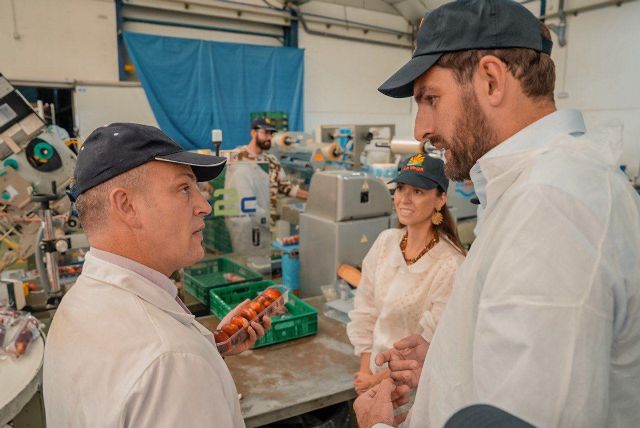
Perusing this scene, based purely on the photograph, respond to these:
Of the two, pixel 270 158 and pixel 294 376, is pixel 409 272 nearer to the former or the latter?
pixel 294 376

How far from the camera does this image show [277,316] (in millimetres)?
2066

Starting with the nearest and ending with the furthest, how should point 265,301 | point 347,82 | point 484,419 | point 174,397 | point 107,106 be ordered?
1. point 484,419
2. point 174,397
3. point 265,301
4. point 107,106
5. point 347,82

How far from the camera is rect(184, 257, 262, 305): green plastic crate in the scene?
7.99 ft

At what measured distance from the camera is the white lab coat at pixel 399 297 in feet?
5.73

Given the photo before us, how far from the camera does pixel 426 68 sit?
2.94ft

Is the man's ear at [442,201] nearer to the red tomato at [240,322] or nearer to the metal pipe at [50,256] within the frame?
the red tomato at [240,322]

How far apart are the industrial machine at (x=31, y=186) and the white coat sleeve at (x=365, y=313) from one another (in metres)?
1.42

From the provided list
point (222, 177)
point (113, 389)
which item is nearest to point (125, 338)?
point (113, 389)

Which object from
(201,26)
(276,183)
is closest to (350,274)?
(276,183)

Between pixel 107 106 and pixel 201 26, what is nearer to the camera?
pixel 107 106

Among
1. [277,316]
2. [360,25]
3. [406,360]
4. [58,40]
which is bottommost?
[277,316]

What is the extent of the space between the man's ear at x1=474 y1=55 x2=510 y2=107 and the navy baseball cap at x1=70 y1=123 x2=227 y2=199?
65 centimetres

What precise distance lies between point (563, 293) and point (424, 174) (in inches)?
50.3

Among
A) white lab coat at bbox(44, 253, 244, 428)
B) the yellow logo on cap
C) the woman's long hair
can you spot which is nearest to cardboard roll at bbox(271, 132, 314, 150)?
the yellow logo on cap
